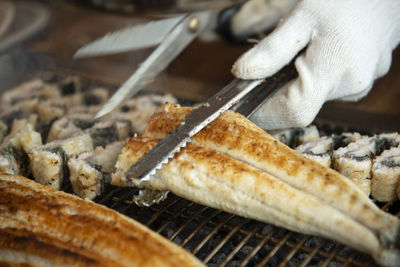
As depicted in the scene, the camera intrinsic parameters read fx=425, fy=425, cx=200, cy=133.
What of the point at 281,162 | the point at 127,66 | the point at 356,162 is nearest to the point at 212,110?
the point at 281,162

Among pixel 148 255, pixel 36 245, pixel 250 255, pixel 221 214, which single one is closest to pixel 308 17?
pixel 221 214

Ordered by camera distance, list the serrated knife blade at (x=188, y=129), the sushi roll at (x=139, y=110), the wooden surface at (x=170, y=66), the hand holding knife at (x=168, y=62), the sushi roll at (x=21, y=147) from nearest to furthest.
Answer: the serrated knife blade at (x=188, y=129)
the hand holding knife at (x=168, y=62)
the sushi roll at (x=21, y=147)
the sushi roll at (x=139, y=110)
the wooden surface at (x=170, y=66)

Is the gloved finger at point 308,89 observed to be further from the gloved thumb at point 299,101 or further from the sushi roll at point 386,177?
the sushi roll at point 386,177

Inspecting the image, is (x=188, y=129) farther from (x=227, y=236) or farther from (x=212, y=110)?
(x=227, y=236)

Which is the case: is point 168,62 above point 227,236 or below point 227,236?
above

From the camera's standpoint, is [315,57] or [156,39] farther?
[156,39]

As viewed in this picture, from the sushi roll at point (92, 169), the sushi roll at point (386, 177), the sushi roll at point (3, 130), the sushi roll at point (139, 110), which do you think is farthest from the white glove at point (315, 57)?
the sushi roll at point (3, 130)

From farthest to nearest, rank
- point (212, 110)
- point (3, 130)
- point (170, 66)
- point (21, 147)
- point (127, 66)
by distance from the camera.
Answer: point (170, 66) < point (127, 66) < point (3, 130) < point (21, 147) < point (212, 110)
